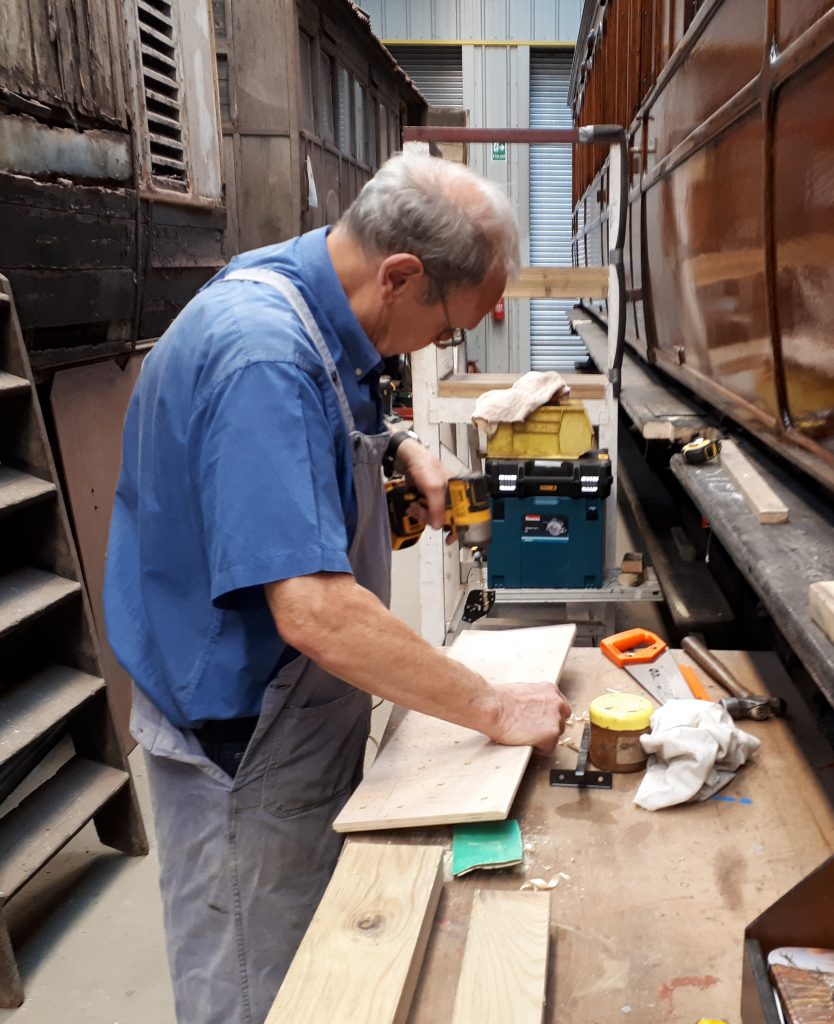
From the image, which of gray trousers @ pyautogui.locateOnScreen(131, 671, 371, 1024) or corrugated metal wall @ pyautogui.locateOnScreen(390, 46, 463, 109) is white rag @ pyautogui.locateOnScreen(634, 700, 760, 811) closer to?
gray trousers @ pyautogui.locateOnScreen(131, 671, 371, 1024)

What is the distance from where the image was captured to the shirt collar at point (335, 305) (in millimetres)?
1616

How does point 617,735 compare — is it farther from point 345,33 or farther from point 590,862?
point 345,33

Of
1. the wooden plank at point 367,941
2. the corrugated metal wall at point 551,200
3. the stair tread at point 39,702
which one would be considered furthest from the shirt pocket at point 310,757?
the corrugated metal wall at point 551,200

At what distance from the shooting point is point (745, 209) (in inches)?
102

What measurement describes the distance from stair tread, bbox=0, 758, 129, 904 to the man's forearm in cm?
191

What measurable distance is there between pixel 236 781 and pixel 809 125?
1843mm

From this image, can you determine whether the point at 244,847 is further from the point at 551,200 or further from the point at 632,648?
the point at 551,200

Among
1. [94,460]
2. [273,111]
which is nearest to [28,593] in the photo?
[94,460]

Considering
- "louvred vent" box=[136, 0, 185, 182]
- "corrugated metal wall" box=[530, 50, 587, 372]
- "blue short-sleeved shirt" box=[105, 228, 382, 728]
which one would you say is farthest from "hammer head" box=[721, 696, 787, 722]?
"corrugated metal wall" box=[530, 50, 587, 372]

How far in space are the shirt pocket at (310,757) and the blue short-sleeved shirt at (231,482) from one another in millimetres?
103

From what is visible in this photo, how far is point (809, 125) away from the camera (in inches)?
78.2

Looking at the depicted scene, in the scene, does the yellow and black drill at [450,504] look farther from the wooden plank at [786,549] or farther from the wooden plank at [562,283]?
the wooden plank at [562,283]

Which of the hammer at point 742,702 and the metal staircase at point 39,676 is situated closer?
the hammer at point 742,702

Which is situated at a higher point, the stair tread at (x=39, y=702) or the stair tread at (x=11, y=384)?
the stair tread at (x=11, y=384)
